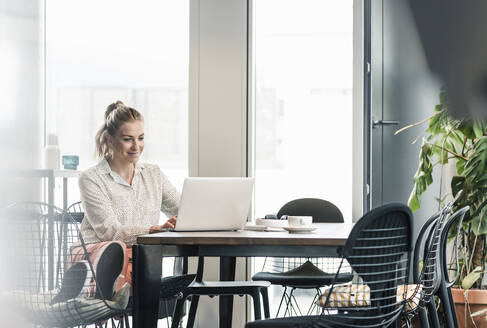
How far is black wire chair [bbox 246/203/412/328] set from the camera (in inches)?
63.9

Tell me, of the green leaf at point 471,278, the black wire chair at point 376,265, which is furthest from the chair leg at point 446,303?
the green leaf at point 471,278

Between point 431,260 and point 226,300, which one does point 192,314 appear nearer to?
point 226,300

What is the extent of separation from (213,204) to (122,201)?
0.71 m

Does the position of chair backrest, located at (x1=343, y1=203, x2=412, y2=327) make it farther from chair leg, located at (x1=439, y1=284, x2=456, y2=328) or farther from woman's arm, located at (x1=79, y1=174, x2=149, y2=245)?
woman's arm, located at (x1=79, y1=174, x2=149, y2=245)

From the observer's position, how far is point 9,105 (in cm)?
187

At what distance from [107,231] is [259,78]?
5.29ft

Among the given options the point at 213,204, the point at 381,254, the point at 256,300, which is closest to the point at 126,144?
the point at 213,204

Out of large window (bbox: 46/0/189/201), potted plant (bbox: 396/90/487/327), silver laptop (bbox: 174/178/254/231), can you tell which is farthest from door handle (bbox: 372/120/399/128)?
silver laptop (bbox: 174/178/254/231)

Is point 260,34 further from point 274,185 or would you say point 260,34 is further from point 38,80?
point 38,80

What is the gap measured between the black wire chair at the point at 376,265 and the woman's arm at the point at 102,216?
3.20 ft

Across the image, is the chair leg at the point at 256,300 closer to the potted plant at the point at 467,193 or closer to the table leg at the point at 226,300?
the table leg at the point at 226,300

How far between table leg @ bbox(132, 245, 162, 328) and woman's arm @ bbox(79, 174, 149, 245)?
0.57m

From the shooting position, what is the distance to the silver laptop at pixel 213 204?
209 centimetres

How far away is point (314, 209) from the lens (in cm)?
333
